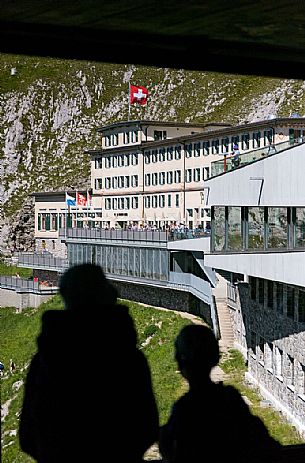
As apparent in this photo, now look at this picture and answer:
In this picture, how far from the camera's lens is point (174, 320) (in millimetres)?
37594

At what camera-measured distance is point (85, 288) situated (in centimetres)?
318

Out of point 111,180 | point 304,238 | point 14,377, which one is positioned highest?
point 111,180

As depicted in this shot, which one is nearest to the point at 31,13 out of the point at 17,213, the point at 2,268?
the point at 2,268

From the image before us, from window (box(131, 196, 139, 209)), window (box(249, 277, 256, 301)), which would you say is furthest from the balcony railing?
window (box(131, 196, 139, 209))

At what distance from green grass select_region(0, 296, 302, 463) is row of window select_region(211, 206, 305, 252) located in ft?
12.0

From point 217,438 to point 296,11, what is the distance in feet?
6.17

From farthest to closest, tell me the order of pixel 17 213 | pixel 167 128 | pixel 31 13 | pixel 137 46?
pixel 17 213 → pixel 167 128 → pixel 137 46 → pixel 31 13

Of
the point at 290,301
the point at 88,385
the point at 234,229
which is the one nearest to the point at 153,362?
the point at 234,229

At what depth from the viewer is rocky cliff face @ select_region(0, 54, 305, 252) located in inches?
3359

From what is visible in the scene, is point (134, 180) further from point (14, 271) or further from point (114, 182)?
point (14, 271)

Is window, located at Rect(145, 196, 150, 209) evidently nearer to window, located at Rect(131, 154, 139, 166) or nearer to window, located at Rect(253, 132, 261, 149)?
window, located at Rect(131, 154, 139, 166)

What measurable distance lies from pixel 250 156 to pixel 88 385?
1890 centimetres

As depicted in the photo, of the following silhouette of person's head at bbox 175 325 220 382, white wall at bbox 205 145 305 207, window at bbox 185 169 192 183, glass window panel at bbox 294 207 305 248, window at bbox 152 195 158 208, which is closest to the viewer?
silhouette of person's head at bbox 175 325 220 382

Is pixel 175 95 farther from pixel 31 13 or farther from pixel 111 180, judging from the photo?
pixel 31 13
